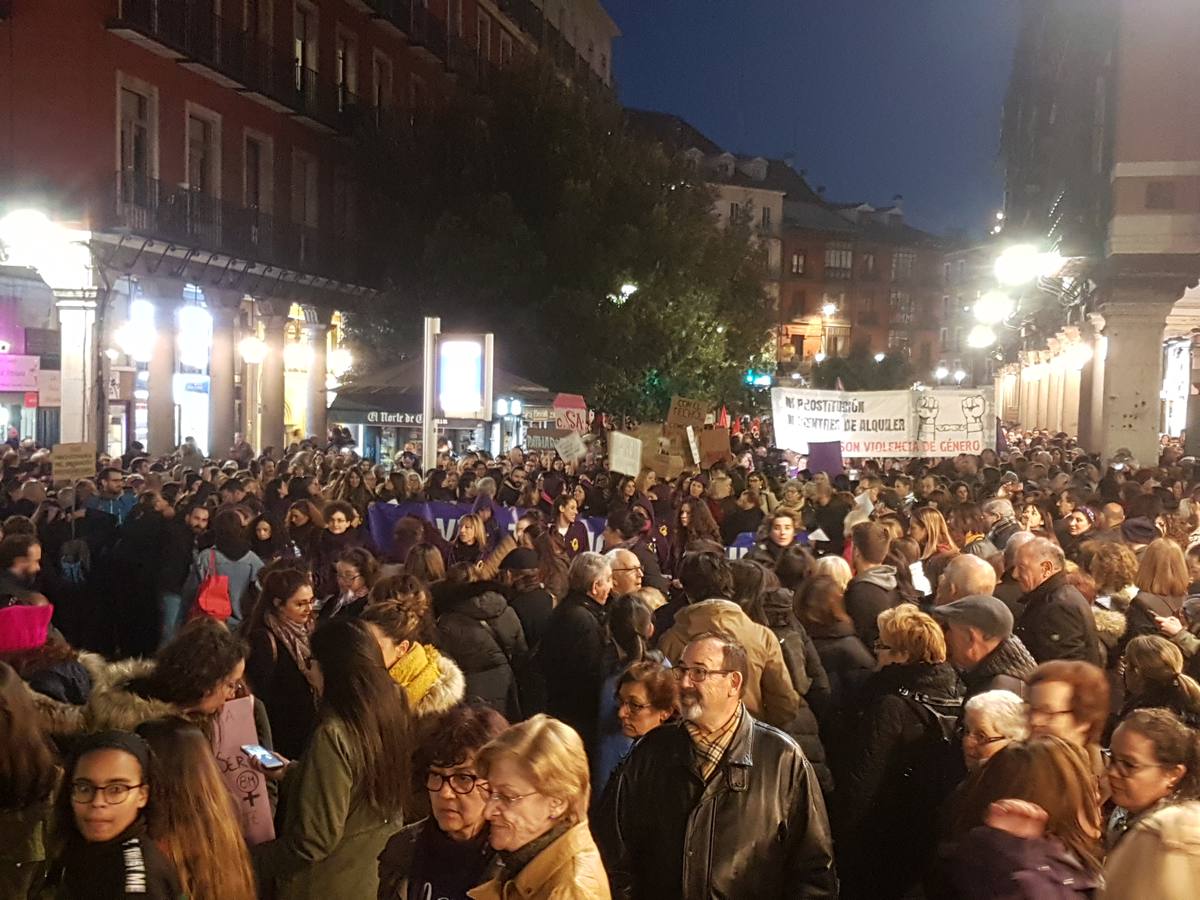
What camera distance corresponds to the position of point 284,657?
5840 millimetres

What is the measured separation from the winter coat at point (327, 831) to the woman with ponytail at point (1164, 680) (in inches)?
122

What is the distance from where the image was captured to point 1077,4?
1355 inches

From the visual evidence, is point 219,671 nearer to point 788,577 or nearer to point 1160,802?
point 1160,802

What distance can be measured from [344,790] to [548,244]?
90.8ft

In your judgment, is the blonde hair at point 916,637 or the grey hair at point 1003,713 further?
the blonde hair at point 916,637

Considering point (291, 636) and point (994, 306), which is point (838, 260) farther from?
point (291, 636)

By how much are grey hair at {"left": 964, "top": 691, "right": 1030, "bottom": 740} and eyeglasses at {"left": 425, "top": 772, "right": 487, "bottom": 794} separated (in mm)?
1800

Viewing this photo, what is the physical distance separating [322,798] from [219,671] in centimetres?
66

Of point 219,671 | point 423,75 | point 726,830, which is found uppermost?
point 423,75

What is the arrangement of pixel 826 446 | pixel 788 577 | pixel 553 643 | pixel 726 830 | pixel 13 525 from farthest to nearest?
pixel 826 446 < pixel 13 525 < pixel 788 577 < pixel 553 643 < pixel 726 830

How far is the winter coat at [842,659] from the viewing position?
6.08m

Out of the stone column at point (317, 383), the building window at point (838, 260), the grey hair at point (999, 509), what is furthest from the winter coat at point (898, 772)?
the building window at point (838, 260)

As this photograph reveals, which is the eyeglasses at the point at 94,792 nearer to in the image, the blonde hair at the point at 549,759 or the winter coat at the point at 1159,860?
the blonde hair at the point at 549,759

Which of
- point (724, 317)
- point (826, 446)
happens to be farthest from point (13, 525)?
point (724, 317)
